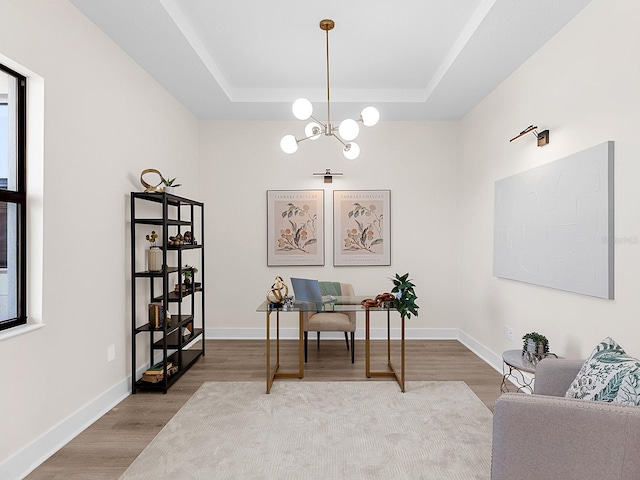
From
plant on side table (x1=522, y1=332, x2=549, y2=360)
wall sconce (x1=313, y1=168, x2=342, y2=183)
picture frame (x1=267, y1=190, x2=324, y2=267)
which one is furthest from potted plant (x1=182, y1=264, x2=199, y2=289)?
plant on side table (x1=522, y1=332, x2=549, y2=360)

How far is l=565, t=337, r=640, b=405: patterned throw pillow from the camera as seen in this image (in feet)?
5.16

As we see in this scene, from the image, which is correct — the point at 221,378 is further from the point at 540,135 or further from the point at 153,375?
the point at 540,135

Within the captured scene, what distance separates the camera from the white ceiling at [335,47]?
2.85 m

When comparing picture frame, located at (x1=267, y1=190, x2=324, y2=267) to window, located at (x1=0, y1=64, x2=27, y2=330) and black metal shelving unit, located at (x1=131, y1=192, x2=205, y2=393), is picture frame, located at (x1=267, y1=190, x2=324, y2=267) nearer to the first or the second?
black metal shelving unit, located at (x1=131, y1=192, x2=205, y2=393)

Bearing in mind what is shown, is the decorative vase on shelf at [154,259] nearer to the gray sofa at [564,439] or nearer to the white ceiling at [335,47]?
the white ceiling at [335,47]

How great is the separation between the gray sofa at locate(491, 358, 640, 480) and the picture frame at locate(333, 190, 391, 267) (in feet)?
11.8

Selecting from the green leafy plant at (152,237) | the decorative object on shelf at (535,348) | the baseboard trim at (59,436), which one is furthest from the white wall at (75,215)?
the decorative object on shelf at (535,348)

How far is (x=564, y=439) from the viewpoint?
147 centimetres

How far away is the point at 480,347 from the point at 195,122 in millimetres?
4235

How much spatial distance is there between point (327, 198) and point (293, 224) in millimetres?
540

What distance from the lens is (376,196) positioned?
16.9 ft

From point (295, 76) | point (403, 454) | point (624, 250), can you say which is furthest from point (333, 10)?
point (403, 454)

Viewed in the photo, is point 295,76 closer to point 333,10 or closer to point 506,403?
point 333,10

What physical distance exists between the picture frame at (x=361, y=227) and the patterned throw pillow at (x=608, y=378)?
10.9 feet
